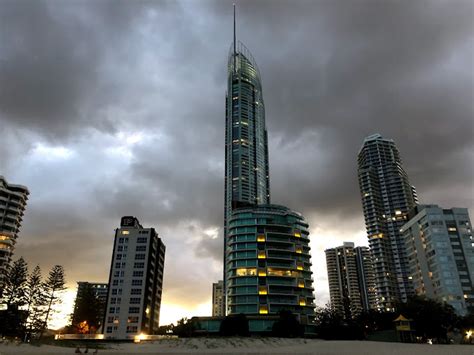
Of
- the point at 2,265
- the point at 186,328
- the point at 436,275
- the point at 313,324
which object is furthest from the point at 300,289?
the point at 2,265

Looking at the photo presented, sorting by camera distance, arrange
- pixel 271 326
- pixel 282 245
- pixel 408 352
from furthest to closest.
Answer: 1. pixel 282 245
2. pixel 271 326
3. pixel 408 352

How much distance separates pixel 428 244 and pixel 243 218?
9103 cm

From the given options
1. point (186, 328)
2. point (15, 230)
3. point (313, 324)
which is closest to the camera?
point (186, 328)

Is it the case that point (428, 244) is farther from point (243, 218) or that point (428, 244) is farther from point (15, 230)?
point (15, 230)

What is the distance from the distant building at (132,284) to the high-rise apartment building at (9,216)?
43.0 meters

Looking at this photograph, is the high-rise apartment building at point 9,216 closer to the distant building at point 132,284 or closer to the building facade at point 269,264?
the distant building at point 132,284

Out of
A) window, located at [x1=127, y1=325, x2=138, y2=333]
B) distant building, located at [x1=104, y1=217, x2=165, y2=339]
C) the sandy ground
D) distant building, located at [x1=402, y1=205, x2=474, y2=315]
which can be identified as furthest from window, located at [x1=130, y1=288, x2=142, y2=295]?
distant building, located at [x1=402, y1=205, x2=474, y2=315]

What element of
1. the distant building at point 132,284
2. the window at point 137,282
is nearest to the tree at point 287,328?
the distant building at point 132,284

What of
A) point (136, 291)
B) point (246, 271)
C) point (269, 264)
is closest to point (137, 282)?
point (136, 291)

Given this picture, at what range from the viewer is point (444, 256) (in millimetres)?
159625

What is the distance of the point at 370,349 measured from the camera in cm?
6344

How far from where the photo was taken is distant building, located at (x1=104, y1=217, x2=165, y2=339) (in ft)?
464

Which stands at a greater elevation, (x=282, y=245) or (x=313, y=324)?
(x=282, y=245)


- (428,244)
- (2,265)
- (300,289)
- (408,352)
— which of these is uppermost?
(428,244)
